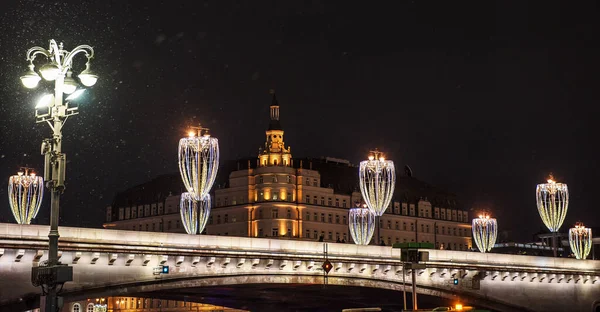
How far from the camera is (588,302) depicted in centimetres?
10269

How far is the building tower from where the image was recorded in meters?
168

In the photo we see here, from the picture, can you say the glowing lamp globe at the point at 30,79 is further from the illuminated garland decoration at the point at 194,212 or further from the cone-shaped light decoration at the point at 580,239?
the cone-shaped light decoration at the point at 580,239

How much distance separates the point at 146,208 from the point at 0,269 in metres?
140

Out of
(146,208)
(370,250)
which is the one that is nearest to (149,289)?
(370,250)

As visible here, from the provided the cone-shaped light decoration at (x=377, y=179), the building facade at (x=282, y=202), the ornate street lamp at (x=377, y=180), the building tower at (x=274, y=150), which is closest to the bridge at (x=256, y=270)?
the ornate street lamp at (x=377, y=180)

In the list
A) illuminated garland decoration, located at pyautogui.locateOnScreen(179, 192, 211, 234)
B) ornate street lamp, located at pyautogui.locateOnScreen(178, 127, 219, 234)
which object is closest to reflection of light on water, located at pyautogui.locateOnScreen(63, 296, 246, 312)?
illuminated garland decoration, located at pyautogui.locateOnScreen(179, 192, 211, 234)

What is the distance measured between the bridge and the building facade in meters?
62.8

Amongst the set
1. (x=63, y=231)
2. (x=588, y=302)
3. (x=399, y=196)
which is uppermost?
(x=399, y=196)

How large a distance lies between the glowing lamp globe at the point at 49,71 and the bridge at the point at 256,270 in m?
30.9

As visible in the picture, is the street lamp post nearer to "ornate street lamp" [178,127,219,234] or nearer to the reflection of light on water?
"ornate street lamp" [178,127,219,234]

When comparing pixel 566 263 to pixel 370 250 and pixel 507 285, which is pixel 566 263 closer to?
pixel 507 285

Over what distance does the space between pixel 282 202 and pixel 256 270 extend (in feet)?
310

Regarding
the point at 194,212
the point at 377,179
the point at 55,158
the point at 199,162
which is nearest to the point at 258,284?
the point at 199,162

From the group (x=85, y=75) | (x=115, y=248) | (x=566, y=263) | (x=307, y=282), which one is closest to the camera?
(x=85, y=75)
